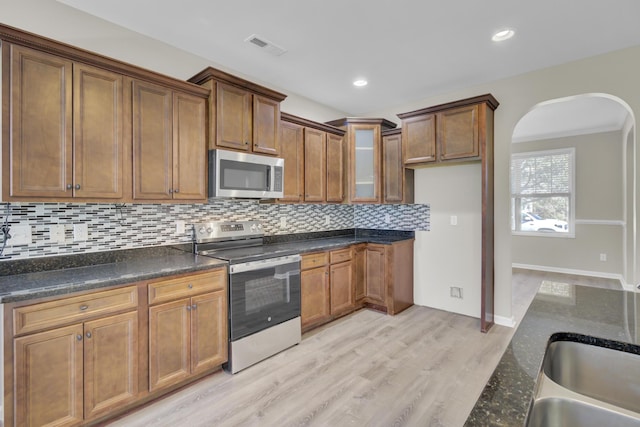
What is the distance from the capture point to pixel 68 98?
1966mm

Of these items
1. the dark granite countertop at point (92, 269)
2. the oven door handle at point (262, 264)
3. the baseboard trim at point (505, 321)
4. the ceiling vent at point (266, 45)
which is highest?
the ceiling vent at point (266, 45)

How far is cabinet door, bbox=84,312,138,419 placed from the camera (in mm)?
1844

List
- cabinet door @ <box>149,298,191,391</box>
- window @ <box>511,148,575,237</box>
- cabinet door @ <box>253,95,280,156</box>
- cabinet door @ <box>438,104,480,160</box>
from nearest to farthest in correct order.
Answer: cabinet door @ <box>149,298,191,391</box>
cabinet door @ <box>253,95,280,156</box>
cabinet door @ <box>438,104,480,160</box>
window @ <box>511,148,575,237</box>

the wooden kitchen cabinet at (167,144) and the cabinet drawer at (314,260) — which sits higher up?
the wooden kitchen cabinet at (167,144)

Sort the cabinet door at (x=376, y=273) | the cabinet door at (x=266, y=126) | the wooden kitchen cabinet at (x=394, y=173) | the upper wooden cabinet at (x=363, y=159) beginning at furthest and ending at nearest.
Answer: the upper wooden cabinet at (x=363, y=159) < the wooden kitchen cabinet at (x=394, y=173) < the cabinet door at (x=376, y=273) < the cabinet door at (x=266, y=126)

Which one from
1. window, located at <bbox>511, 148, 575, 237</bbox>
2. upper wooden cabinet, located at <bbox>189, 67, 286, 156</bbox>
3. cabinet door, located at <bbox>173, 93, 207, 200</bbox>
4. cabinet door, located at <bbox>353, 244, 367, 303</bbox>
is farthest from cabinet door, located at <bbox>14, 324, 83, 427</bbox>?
window, located at <bbox>511, 148, 575, 237</bbox>

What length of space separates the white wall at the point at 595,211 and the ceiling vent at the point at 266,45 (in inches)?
231

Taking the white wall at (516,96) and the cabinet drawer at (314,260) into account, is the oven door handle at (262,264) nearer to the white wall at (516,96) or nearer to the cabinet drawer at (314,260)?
the cabinet drawer at (314,260)

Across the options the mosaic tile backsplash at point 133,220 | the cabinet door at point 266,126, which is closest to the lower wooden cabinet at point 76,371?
the mosaic tile backsplash at point 133,220

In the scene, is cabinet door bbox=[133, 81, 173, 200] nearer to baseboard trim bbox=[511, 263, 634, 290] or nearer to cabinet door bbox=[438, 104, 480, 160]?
cabinet door bbox=[438, 104, 480, 160]

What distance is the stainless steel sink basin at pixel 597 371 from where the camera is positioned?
969 millimetres

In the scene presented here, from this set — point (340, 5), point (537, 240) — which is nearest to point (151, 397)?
point (340, 5)

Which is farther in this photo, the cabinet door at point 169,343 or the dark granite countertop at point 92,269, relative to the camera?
the cabinet door at point 169,343

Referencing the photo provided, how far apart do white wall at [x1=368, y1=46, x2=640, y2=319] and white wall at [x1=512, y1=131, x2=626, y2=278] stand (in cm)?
337
